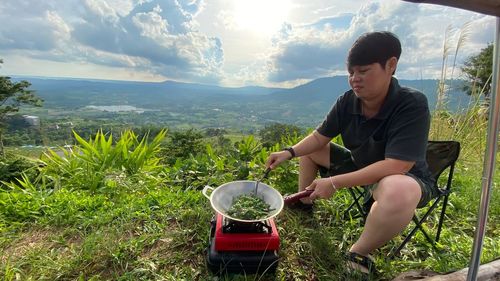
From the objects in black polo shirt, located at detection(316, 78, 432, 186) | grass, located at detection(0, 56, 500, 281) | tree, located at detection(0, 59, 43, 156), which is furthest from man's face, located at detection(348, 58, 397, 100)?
tree, located at detection(0, 59, 43, 156)

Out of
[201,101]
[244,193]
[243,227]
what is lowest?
[201,101]

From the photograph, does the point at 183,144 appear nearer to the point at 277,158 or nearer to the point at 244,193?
the point at 277,158

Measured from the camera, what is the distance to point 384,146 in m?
2.03

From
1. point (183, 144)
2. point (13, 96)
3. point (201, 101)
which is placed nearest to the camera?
point (183, 144)

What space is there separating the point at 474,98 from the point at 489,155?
Answer: 3940 mm

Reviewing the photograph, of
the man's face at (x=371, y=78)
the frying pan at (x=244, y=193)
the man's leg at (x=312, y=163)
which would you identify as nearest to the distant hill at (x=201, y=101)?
the man's leg at (x=312, y=163)

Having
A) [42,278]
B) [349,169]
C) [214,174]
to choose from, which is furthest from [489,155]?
[214,174]

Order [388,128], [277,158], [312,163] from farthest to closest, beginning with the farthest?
[312,163] → [277,158] → [388,128]

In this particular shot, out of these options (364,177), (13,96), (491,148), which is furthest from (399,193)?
(13,96)

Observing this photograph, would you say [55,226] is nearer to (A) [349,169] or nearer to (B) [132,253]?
(B) [132,253]

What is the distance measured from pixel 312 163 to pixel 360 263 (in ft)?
2.96

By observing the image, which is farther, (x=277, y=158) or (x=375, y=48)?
(x=277, y=158)

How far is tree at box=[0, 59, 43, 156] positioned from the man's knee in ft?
65.0

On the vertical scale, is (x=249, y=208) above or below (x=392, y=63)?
below
